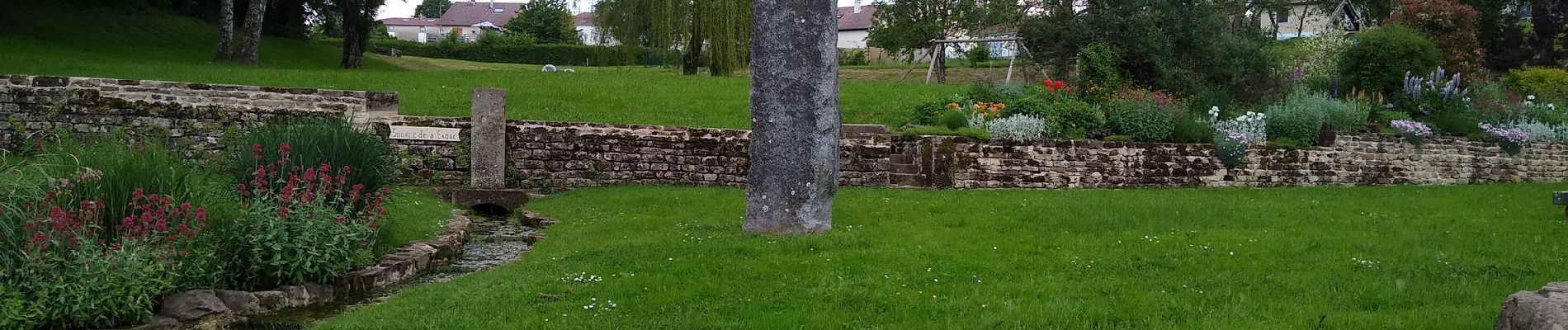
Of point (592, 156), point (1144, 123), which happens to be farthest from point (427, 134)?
point (1144, 123)

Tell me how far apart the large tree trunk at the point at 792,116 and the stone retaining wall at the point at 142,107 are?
24.6 ft

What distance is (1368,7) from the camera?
153 ft

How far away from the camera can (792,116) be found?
30.6 ft

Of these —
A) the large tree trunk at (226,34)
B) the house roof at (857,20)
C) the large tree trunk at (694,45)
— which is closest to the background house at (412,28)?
the house roof at (857,20)

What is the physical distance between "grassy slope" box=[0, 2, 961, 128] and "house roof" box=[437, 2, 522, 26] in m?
65.5

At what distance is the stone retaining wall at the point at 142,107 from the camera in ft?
48.8

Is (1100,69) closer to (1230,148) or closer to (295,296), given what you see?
(1230,148)

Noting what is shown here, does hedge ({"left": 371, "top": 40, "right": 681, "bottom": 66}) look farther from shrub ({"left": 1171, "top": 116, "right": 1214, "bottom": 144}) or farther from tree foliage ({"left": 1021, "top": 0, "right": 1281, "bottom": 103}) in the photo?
shrub ({"left": 1171, "top": 116, "right": 1214, "bottom": 144})

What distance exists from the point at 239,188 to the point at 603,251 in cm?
260

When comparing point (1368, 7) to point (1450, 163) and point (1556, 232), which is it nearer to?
point (1450, 163)

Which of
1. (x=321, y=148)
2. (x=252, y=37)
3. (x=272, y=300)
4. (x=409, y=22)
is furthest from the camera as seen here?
(x=409, y=22)

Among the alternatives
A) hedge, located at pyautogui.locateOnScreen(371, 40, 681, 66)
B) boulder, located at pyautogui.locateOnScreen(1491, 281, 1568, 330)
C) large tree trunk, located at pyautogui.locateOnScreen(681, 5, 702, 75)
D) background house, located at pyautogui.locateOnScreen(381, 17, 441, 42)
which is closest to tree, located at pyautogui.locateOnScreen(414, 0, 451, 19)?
background house, located at pyautogui.locateOnScreen(381, 17, 441, 42)

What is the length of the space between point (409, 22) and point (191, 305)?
3768 inches

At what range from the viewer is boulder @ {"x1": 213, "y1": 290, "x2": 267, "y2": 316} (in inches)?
281
